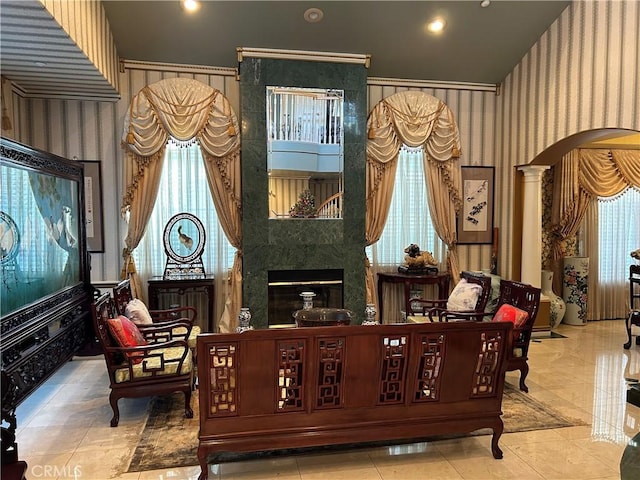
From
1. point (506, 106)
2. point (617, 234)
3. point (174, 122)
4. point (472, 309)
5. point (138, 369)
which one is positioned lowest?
point (138, 369)

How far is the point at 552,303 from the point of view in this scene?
605 centimetres

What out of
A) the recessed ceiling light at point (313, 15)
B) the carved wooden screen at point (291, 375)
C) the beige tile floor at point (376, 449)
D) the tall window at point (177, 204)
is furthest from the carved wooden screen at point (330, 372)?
the recessed ceiling light at point (313, 15)

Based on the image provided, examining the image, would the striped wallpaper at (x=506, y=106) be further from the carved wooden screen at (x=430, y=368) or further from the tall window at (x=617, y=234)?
the carved wooden screen at (x=430, y=368)

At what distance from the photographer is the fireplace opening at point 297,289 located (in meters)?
5.46

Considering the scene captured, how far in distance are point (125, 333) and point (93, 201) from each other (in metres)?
2.56

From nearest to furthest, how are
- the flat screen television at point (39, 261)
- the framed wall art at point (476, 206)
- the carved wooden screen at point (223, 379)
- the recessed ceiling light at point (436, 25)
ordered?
the carved wooden screen at point (223, 379) < the flat screen television at point (39, 261) < the recessed ceiling light at point (436, 25) < the framed wall art at point (476, 206)

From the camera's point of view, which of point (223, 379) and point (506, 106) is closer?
A: point (223, 379)

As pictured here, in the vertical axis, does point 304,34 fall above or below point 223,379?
above

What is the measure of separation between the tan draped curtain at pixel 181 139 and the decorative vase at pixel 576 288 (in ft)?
15.9

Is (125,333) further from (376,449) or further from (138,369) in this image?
(376,449)

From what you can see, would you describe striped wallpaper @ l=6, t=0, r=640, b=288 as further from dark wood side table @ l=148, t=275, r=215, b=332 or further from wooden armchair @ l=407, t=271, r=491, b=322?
wooden armchair @ l=407, t=271, r=491, b=322

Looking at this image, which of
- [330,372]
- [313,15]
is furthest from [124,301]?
[313,15]

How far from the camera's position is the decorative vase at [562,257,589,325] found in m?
6.33

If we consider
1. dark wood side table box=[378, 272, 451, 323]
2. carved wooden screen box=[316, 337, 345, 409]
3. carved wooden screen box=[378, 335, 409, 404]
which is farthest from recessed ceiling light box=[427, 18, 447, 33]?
carved wooden screen box=[316, 337, 345, 409]
